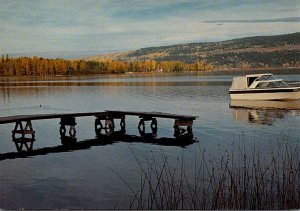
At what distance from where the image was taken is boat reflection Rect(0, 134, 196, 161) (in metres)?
10.3

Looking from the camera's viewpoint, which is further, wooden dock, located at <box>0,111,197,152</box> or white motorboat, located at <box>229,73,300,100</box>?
white motorboat, located at <box>229,73,300,100</box>

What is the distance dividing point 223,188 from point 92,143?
6.02m

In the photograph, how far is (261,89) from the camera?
25.9 metres

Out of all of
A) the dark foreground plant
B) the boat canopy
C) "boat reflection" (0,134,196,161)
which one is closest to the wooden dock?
"boat reflection" (0,134,196,161)

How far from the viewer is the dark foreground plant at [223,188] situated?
523 cm

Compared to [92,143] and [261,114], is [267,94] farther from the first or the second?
[92,143]

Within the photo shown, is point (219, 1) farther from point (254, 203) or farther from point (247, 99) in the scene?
point (247, 99)

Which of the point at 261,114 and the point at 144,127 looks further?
the point at 261,114

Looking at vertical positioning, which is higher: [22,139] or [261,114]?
[22,139]

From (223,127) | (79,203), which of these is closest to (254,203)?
(79,203)

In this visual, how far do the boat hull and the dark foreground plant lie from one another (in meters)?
16.1

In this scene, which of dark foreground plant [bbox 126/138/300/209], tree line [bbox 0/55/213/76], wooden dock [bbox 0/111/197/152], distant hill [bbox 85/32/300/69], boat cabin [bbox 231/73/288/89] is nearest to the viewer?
dark foreground plant [bbox 126/138/300/209]

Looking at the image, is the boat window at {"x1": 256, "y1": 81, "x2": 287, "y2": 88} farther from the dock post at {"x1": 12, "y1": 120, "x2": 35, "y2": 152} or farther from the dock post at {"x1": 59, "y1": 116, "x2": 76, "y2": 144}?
the dock post at {"x1": 12, "y1": 120, "x2": 35, "y2": 152}

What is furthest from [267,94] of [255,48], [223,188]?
[223,188]
